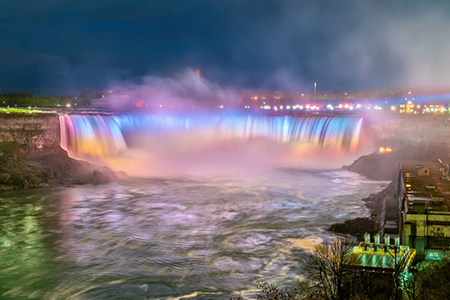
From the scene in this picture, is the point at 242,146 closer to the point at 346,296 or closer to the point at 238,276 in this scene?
the point at 238,276

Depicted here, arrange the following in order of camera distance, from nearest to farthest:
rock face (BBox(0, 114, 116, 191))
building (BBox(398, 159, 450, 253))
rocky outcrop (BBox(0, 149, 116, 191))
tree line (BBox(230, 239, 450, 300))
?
tree line (BBox(230, 239, 450, 300))
building (BBox(398, 159, 450, 253))
rocky outcrop (BBox(0, 149, 116, 191))
rock face (BBox(0, 114, 116, 191))

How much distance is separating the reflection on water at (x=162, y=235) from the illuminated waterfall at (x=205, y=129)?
10237 mm

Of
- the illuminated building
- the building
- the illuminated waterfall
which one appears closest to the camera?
the illuminated building

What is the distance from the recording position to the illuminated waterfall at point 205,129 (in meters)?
45.9

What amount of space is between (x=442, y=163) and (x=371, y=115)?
795 inches

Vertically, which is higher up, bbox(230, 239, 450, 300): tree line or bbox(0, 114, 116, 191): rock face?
bbox(0, 114, 116, 191): rock face

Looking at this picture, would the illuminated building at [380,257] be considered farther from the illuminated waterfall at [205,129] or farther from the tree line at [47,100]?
the tree line at [47,100]

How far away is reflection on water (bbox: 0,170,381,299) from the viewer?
17.8 m

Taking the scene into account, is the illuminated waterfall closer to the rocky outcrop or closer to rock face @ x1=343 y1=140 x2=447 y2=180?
the rocky outcrop

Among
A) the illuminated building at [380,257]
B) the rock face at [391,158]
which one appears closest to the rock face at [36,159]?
the rock face at [391,158]

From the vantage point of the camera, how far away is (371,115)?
53.2 m

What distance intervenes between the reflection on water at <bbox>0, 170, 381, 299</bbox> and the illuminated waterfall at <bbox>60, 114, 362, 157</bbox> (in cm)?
1024

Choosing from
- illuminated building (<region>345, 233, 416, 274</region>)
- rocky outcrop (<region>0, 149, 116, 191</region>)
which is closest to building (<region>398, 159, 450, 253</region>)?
illuminated building (<region>345, 233, 416, 274</region>)

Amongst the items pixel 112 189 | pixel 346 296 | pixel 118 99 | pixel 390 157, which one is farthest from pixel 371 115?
pixel 118 99
